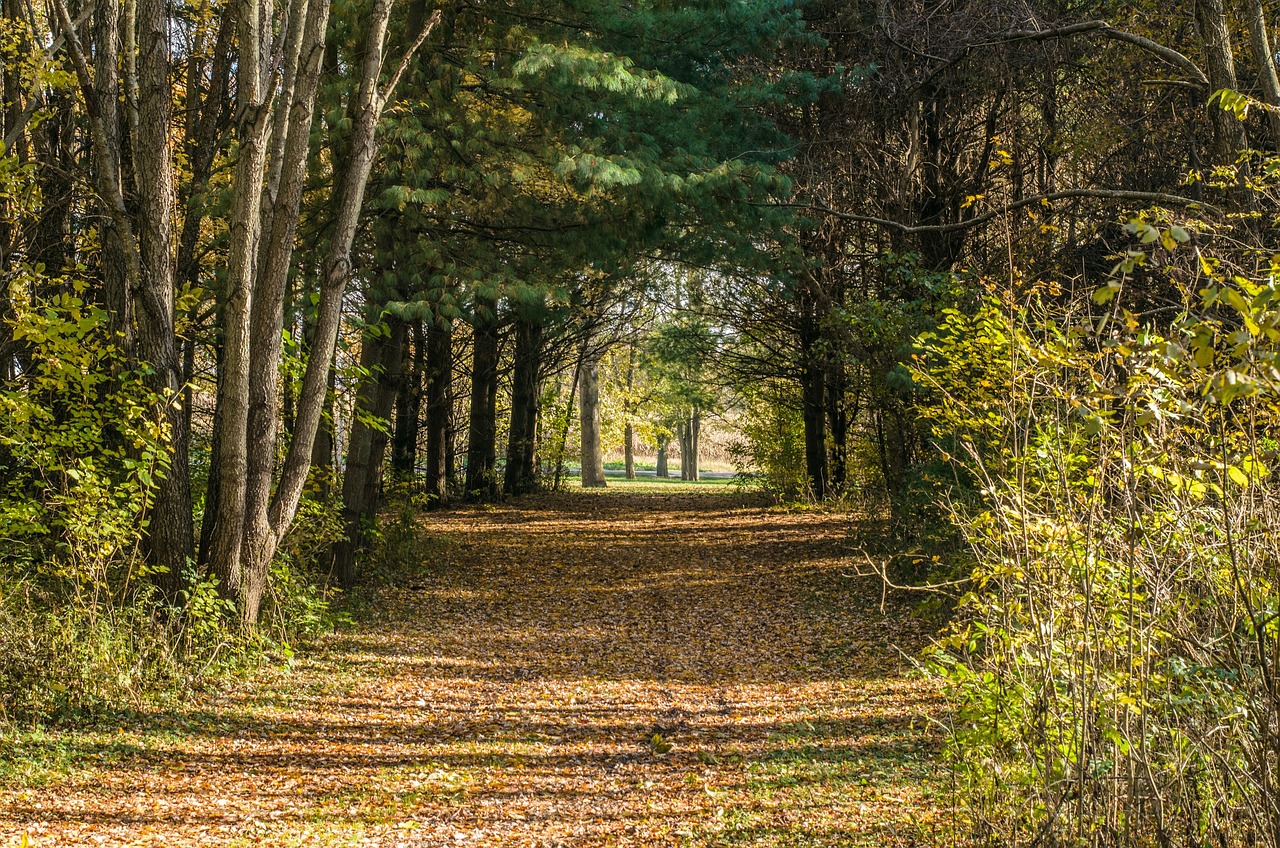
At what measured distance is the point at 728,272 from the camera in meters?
11.4

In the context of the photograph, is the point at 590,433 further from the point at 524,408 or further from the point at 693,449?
the point at 693,449

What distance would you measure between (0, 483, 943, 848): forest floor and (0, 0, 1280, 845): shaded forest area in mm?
590

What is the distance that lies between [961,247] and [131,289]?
901cm

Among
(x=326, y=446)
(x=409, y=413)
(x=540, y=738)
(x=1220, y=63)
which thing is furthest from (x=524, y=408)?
(x=540, y=738)

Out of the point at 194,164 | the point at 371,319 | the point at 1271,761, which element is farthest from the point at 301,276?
the point at 1271,761

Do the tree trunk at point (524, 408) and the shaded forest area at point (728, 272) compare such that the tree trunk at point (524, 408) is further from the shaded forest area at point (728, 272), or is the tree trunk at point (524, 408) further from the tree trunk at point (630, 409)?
the tree trunk at point (630, 409)

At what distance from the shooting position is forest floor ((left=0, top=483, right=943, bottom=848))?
4.56 metres

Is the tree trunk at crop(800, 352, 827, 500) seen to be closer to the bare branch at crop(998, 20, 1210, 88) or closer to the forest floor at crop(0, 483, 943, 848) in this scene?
the forest floor at crop(0, 483, 943, 848)

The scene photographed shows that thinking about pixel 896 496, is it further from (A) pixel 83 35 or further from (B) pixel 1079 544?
(A) pixel 83 35

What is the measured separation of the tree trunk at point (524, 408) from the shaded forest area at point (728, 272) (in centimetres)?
204

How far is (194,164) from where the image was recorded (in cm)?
983

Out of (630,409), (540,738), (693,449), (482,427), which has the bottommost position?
(540,738)

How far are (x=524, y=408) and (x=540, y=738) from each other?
1293cm

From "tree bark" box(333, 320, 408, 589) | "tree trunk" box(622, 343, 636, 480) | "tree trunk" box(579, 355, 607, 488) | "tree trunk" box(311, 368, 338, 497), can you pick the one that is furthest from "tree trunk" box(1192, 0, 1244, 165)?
"tree trunk" box(579, 355, 607, 488)
